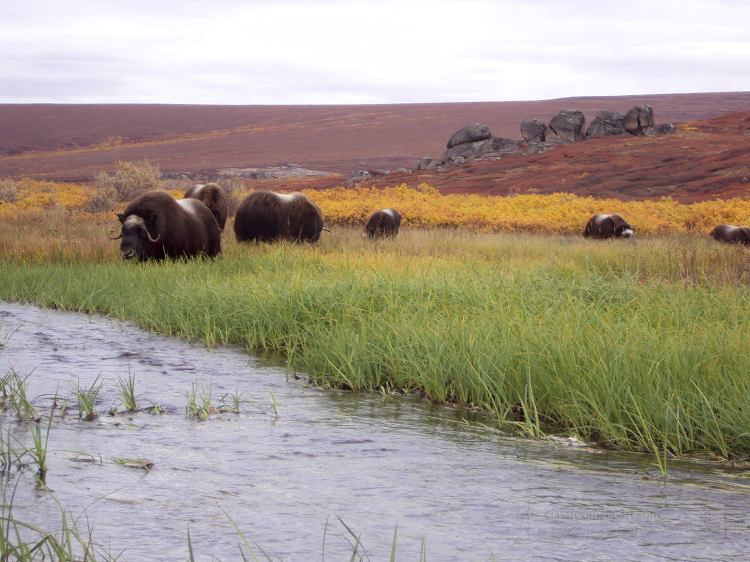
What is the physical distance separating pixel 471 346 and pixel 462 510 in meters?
2.54

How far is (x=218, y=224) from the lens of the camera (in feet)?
49.3

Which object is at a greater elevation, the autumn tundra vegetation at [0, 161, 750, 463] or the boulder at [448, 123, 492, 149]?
the boulder at [448, 123, 492, 149]

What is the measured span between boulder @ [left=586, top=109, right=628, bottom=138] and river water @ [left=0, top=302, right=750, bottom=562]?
72913 mm

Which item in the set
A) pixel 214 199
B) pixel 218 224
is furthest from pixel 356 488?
pixel 214 199

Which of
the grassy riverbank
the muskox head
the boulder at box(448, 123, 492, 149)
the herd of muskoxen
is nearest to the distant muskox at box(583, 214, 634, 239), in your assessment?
the herd of muskoxen

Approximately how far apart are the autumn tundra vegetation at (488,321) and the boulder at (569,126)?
62.2m

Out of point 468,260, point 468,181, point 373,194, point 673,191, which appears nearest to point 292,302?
point 468,260

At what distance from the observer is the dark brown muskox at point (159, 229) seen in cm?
1111

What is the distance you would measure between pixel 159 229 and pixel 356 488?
8.98m

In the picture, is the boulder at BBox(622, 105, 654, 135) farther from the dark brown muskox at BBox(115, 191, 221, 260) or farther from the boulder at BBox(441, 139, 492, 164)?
the dark brown muskox at BBox(115, 191, 221, 260)

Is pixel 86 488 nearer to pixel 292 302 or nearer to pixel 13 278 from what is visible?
pixel 292 302

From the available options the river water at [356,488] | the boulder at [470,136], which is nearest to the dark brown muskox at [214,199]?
the river water at [356,488]

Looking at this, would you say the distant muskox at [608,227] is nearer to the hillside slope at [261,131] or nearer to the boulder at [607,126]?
the boulder at [607,126]

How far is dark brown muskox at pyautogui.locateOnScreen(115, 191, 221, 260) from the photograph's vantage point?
11.1 metres
